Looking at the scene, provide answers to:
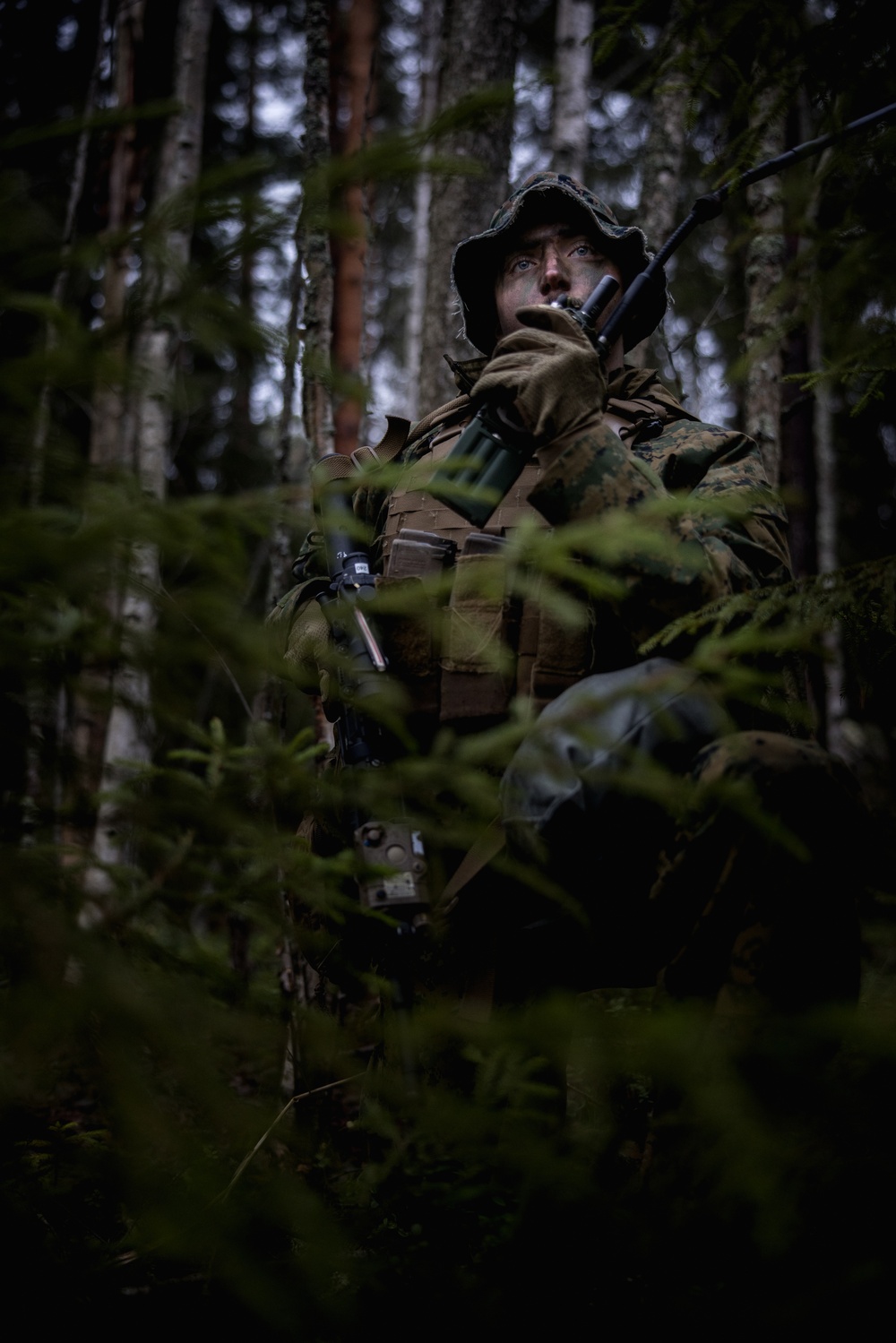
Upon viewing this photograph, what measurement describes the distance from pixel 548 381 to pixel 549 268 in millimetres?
1320

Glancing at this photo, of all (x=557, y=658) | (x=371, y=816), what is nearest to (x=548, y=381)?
(x=557, y=658)

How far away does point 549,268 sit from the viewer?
3215 mm

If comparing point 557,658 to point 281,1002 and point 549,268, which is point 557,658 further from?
point 549,268

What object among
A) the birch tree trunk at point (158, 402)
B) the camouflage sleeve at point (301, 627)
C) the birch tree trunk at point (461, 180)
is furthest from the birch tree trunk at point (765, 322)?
the birch tree trunk at point (158, 402)

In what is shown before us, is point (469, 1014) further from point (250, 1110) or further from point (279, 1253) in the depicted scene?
point (250, 1110)

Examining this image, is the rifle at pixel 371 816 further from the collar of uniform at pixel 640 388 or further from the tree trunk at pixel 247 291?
the tree trunk at pixel 247 291

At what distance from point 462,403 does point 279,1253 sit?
264 cm

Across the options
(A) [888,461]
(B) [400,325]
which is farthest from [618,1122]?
(B) [400,325]

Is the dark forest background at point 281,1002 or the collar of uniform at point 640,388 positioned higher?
the collar of uniform at point 640,388

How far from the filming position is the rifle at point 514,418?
2111 millimetres

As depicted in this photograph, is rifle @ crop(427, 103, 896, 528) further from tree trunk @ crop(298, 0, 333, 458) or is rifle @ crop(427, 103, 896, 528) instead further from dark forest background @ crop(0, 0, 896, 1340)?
tree trunk @ crop(298, 0, 333, 458)

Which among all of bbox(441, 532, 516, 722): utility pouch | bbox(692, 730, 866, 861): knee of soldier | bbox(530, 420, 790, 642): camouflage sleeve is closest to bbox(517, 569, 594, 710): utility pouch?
bbox(441, 532, 516, 722): utility pouch

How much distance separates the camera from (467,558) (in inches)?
101

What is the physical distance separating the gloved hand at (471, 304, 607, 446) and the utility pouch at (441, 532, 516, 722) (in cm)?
47
